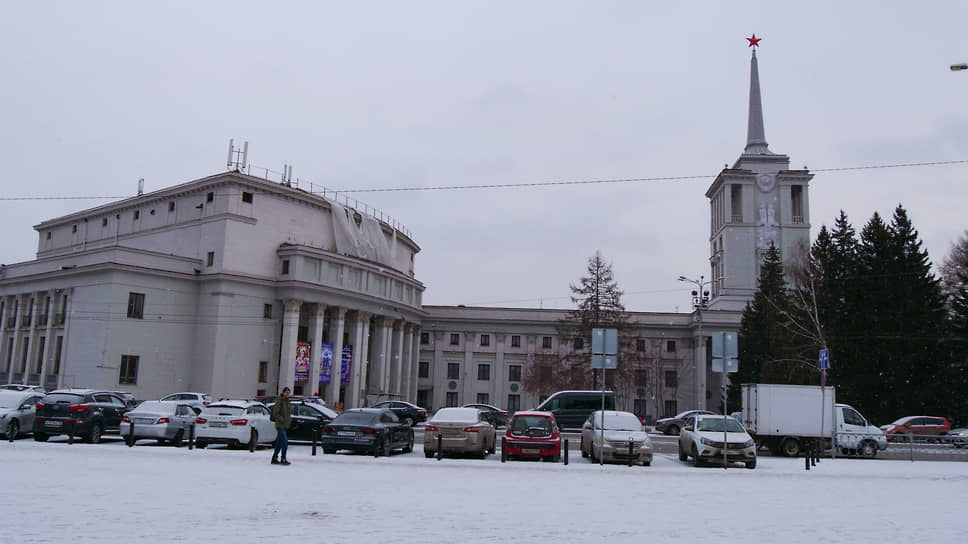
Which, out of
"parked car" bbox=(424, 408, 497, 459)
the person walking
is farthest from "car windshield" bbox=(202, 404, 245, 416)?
"parked car" bbox=(424, 408, 497, 459)

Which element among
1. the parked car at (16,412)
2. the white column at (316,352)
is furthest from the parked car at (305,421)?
the white column at (316,352)

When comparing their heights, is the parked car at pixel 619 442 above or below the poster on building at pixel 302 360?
below

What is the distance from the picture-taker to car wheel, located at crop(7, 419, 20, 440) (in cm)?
2278

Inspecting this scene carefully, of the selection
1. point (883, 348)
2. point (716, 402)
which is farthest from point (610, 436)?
point (716, 402)

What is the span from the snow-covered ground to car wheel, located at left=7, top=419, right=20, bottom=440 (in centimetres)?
371

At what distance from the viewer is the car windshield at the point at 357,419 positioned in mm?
21609

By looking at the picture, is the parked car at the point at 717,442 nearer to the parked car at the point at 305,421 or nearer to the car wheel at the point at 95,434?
the parked car at the point at 305,421

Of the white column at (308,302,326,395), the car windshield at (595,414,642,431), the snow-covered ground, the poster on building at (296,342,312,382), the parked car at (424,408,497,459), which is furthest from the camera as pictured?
the white column at (308,302,326,395)

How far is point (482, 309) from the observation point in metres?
75.3

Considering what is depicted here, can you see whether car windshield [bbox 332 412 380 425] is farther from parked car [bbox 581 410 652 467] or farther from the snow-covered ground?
parked car [bbox 581 410 652 467]

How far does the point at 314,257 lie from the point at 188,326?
1089cm

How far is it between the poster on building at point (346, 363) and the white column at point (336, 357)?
0.75 m

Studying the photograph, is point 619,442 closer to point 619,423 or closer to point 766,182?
point 619,423

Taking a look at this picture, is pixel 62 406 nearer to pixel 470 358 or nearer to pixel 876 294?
pixel 876 294
